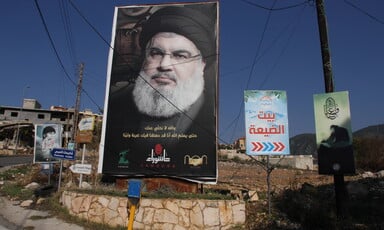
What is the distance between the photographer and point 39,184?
20.0 meters

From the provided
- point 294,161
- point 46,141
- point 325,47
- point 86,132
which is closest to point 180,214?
point 325,47

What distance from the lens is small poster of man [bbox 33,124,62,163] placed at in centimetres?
1930

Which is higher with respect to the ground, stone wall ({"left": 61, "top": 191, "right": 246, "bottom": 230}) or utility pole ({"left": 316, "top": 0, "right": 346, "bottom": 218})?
utility pole ({"left": 316, "top": 0, "right": 346, "bottom": 218})

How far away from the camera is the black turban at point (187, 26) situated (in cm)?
1683

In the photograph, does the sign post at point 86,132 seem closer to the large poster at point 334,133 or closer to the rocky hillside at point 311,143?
the rocky hillside at point 311,143

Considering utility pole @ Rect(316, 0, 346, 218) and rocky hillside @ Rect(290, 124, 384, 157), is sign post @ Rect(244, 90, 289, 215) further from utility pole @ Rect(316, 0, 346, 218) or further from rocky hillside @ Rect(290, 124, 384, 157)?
utility pole @ Rect(316, 0, 346, 218)

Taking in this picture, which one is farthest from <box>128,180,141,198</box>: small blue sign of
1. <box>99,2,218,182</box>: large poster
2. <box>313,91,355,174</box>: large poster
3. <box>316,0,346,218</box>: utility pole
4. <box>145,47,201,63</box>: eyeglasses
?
<box>145,47,201,63</box>: eyeglasses

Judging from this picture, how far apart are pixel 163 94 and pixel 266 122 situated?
605 cm

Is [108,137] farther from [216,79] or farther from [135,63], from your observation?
[216,79]

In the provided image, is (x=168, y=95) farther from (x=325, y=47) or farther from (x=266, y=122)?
(x=325, y=47)

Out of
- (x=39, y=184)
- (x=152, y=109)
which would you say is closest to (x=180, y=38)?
(x=152, y=109)

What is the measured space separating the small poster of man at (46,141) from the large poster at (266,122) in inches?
460

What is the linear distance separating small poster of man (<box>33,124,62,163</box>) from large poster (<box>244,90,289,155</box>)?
11.7 meters

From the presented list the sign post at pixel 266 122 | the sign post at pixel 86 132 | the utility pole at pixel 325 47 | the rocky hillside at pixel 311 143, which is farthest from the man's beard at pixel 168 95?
the utility pole at pixel 325 47
